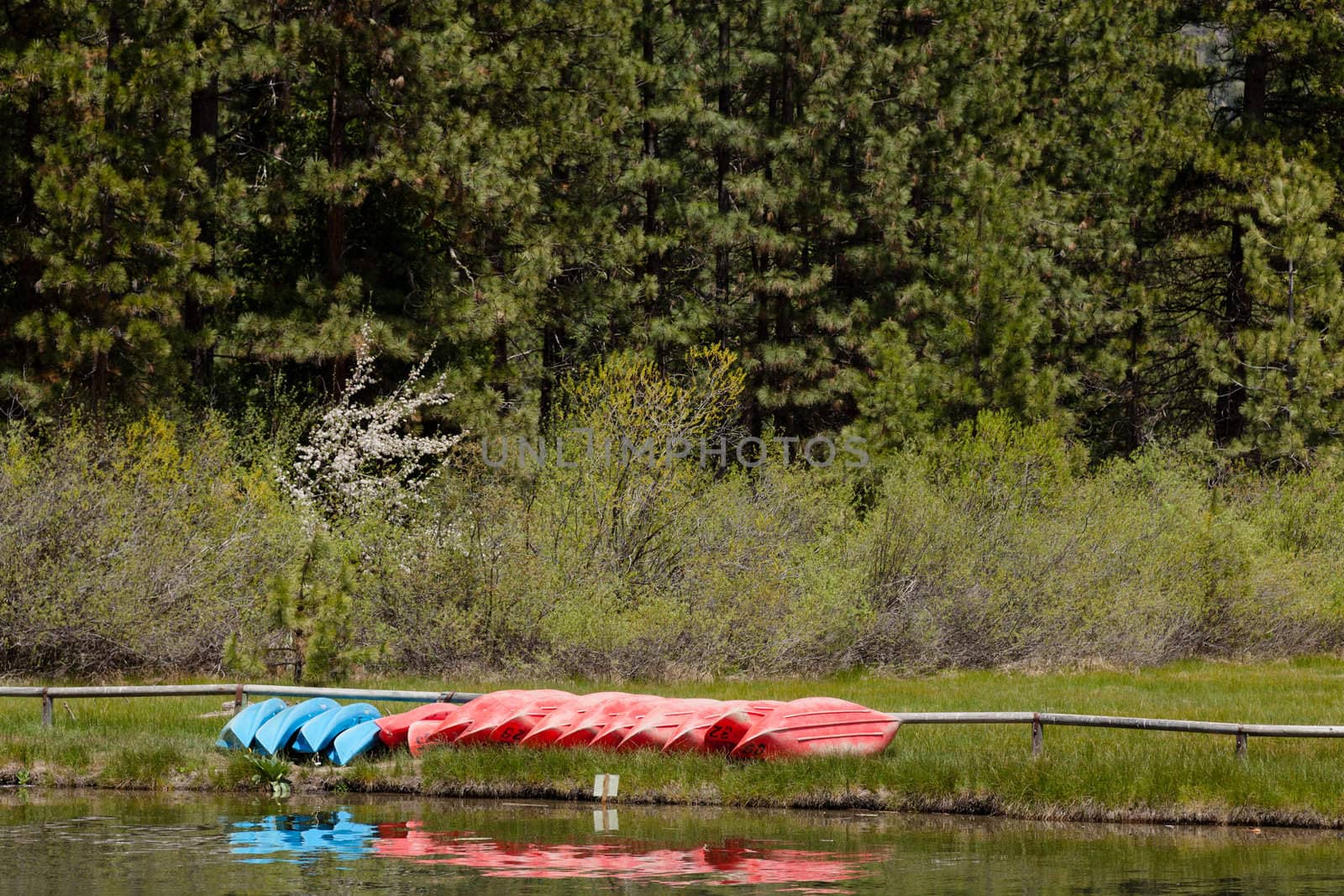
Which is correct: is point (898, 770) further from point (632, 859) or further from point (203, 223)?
point (203, 223)

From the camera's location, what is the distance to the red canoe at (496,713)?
1666 centimetres

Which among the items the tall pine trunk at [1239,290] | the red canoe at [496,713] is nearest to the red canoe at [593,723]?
the red canoe at [496,713]

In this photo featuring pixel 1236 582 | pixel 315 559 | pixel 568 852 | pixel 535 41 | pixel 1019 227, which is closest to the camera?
pixel 568 852

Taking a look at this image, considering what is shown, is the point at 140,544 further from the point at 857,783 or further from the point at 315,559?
the point at 857,783

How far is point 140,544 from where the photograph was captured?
77.0ft

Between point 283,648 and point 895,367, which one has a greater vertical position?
point 895,367

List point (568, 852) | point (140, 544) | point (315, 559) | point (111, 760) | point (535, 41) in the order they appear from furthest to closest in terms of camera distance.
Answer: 1. point (535, 41)
2. point (140, 544)
3. point (315, 559)
4. point (111, 760)
5. point (568, 852)

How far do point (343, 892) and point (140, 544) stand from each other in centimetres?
1322

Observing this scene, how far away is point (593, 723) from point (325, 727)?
2.69 m

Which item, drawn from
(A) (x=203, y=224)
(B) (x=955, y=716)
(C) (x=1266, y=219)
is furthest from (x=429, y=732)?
(C) (x=1266, y=219)

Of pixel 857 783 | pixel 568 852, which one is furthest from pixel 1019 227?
pixel 568 852

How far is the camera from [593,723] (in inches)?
656

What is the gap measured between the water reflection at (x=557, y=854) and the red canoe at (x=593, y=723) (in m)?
2.49

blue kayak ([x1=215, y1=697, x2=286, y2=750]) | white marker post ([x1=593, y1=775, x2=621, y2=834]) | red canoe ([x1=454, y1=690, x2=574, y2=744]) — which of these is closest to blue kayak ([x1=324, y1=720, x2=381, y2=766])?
blue kayak ([x1=215, y1=697, x2=286, y2=750])
